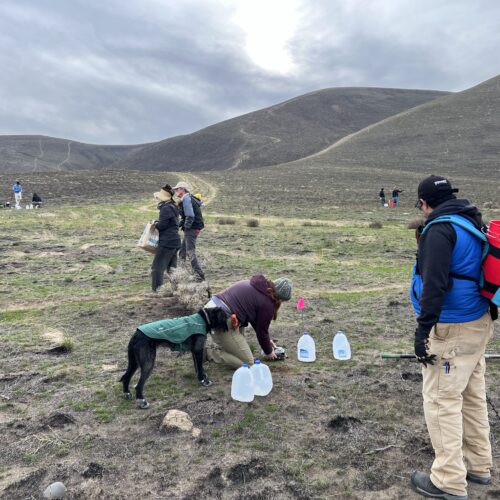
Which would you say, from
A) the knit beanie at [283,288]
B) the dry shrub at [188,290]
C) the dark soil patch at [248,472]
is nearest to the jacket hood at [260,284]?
the knit beanie at [283,288]

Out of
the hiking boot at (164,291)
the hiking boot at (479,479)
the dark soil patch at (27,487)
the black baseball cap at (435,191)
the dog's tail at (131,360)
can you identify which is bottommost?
the dark soil patch at (27,487)

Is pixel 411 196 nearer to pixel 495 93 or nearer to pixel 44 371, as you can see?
pixel 44 371

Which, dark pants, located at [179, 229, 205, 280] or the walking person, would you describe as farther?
dark pants, located at [179, 229, 205, 280]

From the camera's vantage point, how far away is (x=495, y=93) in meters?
93.7

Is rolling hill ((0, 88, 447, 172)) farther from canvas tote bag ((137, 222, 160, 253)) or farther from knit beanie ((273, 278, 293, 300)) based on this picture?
knit beanie ((273, 278, 293, 300))

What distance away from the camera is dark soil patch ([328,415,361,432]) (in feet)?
Answer: 14.1

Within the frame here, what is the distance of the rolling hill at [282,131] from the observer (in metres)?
96.3

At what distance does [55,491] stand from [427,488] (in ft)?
9.34

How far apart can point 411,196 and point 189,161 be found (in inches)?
3292

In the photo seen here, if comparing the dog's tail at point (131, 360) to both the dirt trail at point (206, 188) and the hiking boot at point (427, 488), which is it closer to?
the hiking boot at point (427, 488)

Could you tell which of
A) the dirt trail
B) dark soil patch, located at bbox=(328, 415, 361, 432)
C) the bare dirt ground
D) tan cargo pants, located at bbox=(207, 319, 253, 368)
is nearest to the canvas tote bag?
the bare dirt ground

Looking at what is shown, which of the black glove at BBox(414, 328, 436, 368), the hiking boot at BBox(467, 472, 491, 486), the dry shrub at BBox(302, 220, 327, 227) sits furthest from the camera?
the dry shrub at BBox(302, 220, 327, 227)

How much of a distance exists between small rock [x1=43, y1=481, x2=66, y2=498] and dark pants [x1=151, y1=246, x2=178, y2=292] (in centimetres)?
549

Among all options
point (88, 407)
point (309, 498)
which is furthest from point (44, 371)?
point (309, 498)
